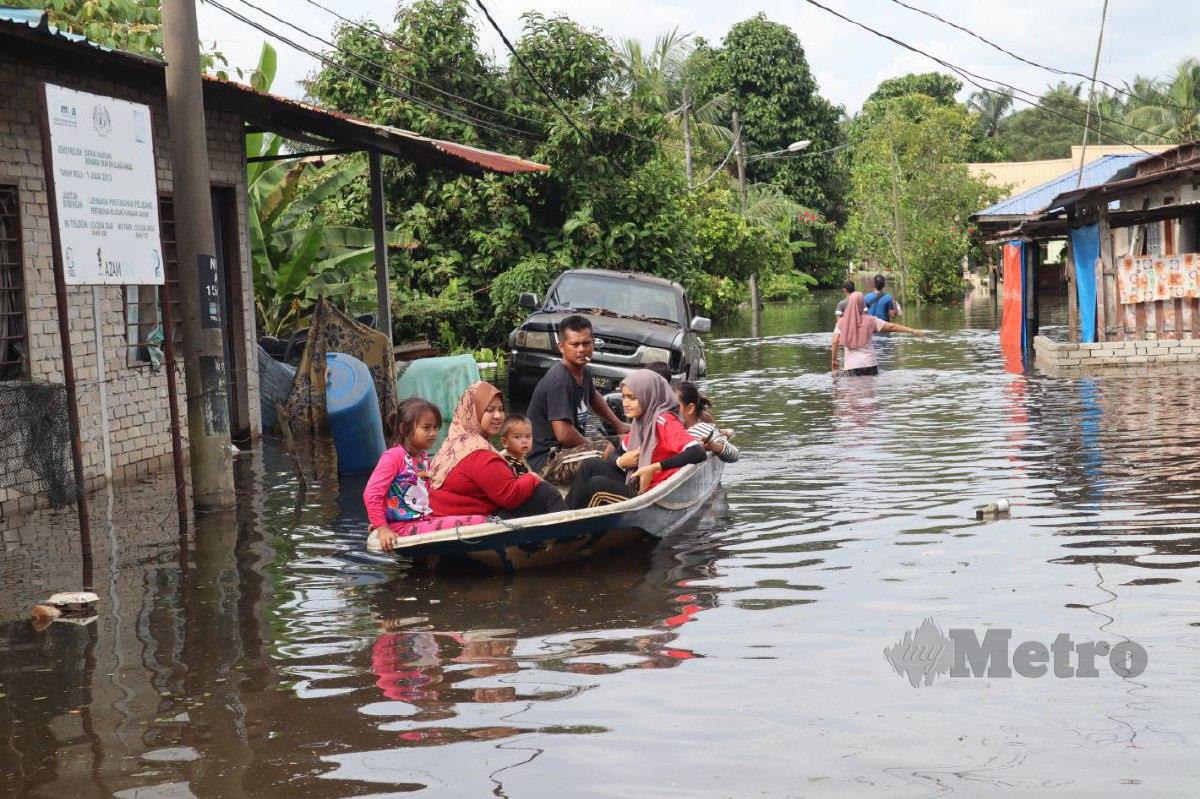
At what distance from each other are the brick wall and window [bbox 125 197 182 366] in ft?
46.3

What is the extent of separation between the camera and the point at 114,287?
14102mm

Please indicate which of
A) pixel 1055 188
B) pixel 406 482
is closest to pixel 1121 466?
pixel 406 482

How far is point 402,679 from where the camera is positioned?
260 inches

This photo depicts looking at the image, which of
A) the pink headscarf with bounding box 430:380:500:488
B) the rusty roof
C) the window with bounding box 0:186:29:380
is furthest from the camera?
the window with bounding box 0:186:29:380

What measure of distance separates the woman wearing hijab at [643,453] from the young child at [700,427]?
0.73 meters

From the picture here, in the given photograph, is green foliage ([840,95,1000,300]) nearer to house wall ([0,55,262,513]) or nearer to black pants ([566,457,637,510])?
house wall ([0,55,262,513])

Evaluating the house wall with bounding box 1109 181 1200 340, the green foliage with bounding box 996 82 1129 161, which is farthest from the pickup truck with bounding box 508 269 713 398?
the green foliage with bounding box 996 82 1129 161

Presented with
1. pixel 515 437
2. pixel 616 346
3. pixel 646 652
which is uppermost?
pixel 616 346

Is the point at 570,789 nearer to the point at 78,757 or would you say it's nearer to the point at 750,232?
Answer: the point at 78,757

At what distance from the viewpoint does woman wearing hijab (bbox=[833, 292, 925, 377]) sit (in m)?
22.1

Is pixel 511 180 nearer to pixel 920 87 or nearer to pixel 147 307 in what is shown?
pixel 147 307

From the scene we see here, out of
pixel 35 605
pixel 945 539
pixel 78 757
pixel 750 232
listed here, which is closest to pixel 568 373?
pixel 945 539

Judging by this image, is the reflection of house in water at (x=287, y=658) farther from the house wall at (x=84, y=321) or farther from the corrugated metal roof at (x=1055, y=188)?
the corrugated metal roof at (x=1055, y=188)

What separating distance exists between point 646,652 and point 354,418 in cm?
794
